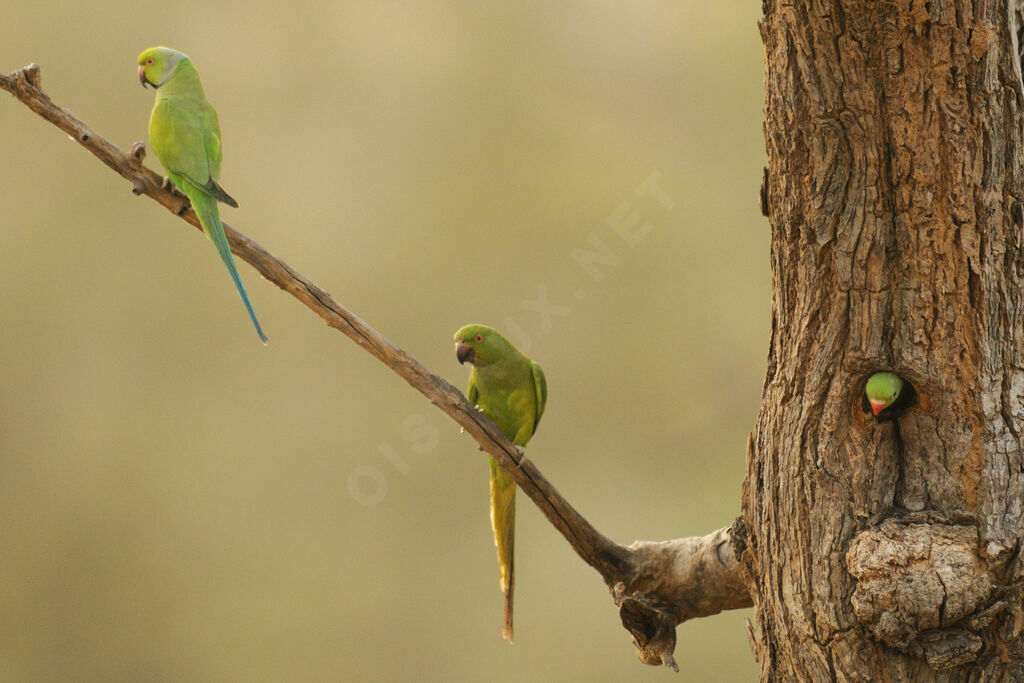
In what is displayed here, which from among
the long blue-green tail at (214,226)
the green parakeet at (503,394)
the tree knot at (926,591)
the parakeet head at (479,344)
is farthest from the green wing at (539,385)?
the tree knot at (926,591)

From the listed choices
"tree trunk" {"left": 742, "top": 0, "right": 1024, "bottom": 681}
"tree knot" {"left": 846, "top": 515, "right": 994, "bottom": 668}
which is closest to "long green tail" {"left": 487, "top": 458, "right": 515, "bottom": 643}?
"tree trunk" {"left": 742, "top": 0, "right": 1024, "bottom": 681}

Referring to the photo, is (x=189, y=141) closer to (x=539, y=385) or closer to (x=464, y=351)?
(x=464, y=351)

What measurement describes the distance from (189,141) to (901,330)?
1781 millimetres

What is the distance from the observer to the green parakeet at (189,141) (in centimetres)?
220

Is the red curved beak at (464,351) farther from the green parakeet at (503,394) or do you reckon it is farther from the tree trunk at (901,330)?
the tree trunk at (901,330)

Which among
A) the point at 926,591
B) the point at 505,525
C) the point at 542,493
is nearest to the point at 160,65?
the point at 542,493

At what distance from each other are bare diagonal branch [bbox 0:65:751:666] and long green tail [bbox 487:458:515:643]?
0.91 ft

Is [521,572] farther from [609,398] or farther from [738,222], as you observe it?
[738,222]

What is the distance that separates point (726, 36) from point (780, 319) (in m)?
2.79

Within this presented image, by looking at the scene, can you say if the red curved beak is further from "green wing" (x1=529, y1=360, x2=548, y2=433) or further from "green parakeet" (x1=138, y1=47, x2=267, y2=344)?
"green parakeet" (x1=138, y1=47, x2=267, y2=344)

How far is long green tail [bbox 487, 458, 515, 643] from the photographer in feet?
8.68

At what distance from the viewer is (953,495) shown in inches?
75.8

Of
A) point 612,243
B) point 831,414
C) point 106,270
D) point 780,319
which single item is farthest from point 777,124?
point 106,270

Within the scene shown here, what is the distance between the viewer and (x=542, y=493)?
2367 mm
